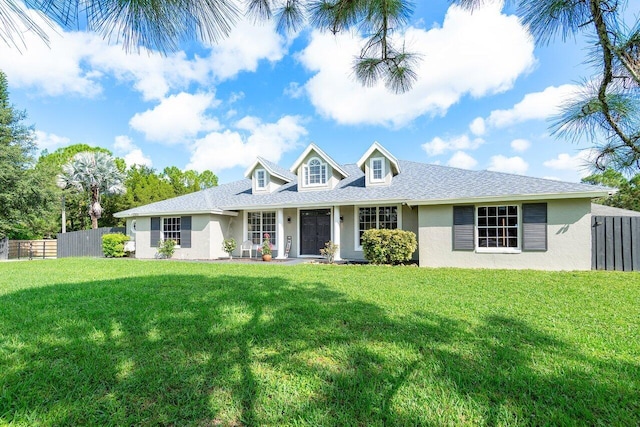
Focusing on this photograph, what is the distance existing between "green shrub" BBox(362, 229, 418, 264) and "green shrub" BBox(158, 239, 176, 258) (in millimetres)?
10307

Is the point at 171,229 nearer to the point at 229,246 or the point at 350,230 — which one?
the point at 229,246

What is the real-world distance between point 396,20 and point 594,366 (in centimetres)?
450

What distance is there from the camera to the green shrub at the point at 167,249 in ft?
49.9

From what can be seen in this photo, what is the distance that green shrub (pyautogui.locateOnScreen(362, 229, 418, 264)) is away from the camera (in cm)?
1134

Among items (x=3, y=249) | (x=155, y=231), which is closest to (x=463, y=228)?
(x=155, y=231)

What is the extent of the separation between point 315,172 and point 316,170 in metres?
0.12

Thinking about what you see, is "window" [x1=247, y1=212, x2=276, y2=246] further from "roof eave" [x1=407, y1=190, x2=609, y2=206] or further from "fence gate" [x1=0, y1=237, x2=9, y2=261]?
"fence gate" [x1=0, y1=237, x2=9, y2=261]

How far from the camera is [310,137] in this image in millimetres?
15328

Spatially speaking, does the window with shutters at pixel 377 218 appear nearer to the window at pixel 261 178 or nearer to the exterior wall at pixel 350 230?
the exterior wall at pixel 350 230

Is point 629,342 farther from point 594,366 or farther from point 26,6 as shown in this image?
point 26,6

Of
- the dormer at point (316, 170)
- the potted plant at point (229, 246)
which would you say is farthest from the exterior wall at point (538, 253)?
the potted plant at point (229, 246)

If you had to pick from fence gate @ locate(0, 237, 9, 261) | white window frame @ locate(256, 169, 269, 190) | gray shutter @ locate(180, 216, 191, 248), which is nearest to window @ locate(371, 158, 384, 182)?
white window frame @ locate(256, 169, 269, 190)

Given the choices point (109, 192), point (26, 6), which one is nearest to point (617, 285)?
point (26, 6)

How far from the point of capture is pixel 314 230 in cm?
1481
